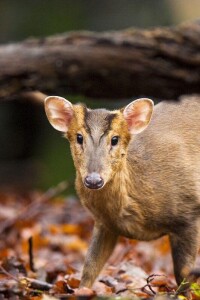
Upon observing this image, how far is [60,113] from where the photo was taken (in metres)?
7.09

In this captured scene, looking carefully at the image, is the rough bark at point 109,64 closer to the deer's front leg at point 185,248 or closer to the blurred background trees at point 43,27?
the deer's front leg at point 185,248

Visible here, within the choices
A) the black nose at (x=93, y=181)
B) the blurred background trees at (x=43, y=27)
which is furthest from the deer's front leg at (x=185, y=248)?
the blurred background trees at (x=43, y=27)

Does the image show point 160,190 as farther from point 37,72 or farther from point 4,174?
point 4,174

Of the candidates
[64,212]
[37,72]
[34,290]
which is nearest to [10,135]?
[64,212]

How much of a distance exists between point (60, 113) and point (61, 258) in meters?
2.52

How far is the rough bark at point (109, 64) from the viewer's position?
24.7 feet

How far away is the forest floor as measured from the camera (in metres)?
6.37

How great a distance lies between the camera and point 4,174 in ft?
51.4

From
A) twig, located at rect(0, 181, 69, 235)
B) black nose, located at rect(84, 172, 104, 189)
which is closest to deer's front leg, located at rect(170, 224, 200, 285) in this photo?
black nose, located at rect(84, 172, 104, 189)

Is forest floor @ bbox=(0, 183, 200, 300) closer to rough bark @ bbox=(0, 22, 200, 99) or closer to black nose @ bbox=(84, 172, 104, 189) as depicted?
black nose @ bbox=(84, 172, 104, 189)

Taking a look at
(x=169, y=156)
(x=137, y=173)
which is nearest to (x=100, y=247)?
(x=137, y=173)

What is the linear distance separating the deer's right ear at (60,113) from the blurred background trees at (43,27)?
8.59 meters

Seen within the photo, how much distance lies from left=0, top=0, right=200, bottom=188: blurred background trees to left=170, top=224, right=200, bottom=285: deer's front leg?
8.54 m

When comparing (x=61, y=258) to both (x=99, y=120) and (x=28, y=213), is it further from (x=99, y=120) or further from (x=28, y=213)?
(x=99, y=120)
